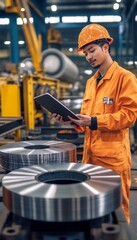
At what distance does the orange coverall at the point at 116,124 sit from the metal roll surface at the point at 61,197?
59cm

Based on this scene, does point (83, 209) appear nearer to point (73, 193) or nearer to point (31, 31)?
point (73, 193)

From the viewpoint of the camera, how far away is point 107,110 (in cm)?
163

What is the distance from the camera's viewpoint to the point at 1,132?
227 centimetres

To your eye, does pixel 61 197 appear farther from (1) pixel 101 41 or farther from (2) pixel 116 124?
(1) pixel 101 41

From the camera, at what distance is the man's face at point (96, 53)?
1595 mm

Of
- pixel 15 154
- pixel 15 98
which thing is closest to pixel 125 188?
pixel 15 154

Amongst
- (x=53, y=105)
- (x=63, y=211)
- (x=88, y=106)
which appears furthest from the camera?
(x=88, y=106)

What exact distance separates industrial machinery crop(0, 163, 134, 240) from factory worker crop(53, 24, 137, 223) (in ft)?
1.94

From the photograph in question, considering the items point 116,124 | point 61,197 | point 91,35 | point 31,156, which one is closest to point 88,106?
point 116,124

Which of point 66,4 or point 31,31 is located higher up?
point 66,4

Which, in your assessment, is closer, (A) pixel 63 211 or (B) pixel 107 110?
(A) pixel 63 211

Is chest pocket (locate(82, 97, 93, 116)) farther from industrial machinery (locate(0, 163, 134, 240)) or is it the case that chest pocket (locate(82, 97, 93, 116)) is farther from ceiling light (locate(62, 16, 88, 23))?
ceiling light (locate(62, 16, 88, 23))

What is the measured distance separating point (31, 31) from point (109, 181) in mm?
5716

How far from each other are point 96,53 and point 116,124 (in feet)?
1.33
